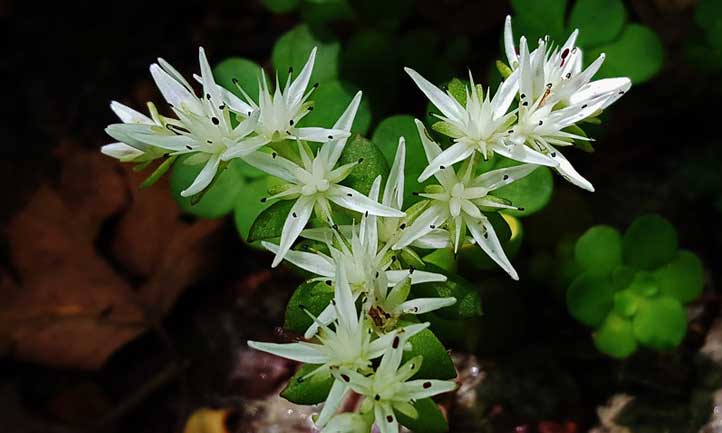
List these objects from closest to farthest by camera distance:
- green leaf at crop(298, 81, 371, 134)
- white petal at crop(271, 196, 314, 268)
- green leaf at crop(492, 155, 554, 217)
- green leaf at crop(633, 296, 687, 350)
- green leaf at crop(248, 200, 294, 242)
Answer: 1. white petal at crop(271, 196, 314, 268)
2. green leaf at crop(248, 200, 294, 242)
3. green leaf at crop(492, 155, 554, 217)
4. green leaf at crop(633, 296, 687, 350)
5. green leaf at crop(298, 81, 371, 134)

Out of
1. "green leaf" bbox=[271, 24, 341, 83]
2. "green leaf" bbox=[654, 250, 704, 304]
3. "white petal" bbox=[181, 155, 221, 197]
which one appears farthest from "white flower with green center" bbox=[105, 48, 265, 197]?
"green leaf" bbox=[654, 250, 704, 304]

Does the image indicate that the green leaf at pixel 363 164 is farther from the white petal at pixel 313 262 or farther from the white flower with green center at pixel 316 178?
the white petal at pixel 313 262

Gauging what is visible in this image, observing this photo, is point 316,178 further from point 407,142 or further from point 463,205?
point 407,142

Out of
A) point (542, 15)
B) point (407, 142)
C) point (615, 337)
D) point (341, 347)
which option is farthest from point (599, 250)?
point (341, 347)

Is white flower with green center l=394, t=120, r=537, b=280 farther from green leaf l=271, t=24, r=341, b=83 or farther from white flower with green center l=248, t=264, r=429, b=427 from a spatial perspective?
green leaf l=271, t=24, r=341, b=83

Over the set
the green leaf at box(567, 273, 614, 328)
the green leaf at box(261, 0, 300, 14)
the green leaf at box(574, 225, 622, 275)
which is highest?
the green leaf at box(261, 0, 300, 14)

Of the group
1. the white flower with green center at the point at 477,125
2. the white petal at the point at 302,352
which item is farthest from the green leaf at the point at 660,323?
the white petal at the point at 302,352
